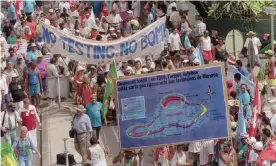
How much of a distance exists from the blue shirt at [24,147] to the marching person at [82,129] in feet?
4.21

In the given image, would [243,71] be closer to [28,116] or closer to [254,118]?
[254,118]

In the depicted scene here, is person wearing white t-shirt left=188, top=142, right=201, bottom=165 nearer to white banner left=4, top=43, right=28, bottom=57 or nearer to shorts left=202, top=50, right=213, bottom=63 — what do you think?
→ shorts left=202, top=50, right=213, bottom=63

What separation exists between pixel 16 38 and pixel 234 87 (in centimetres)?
793

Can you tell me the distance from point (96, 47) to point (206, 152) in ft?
19.6

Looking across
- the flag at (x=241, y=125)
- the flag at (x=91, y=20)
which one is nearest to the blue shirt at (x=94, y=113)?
the flag at (x=241, y=125)

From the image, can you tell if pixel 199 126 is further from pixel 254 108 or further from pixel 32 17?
pixel 32 17

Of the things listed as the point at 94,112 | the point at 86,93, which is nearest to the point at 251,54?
the point at 86,93

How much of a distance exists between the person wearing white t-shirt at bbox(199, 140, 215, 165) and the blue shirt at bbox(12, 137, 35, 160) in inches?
121

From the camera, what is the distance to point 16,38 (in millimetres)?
28172

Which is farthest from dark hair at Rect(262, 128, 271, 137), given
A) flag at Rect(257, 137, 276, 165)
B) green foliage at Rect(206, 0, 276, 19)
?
green foliage at Rect(206, 0, 276, 19)

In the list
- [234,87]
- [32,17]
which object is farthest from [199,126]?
[32,17]

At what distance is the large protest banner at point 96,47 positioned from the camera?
77.7 ft

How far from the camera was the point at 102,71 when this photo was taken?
24.3m

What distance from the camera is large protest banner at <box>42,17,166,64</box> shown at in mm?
23688
